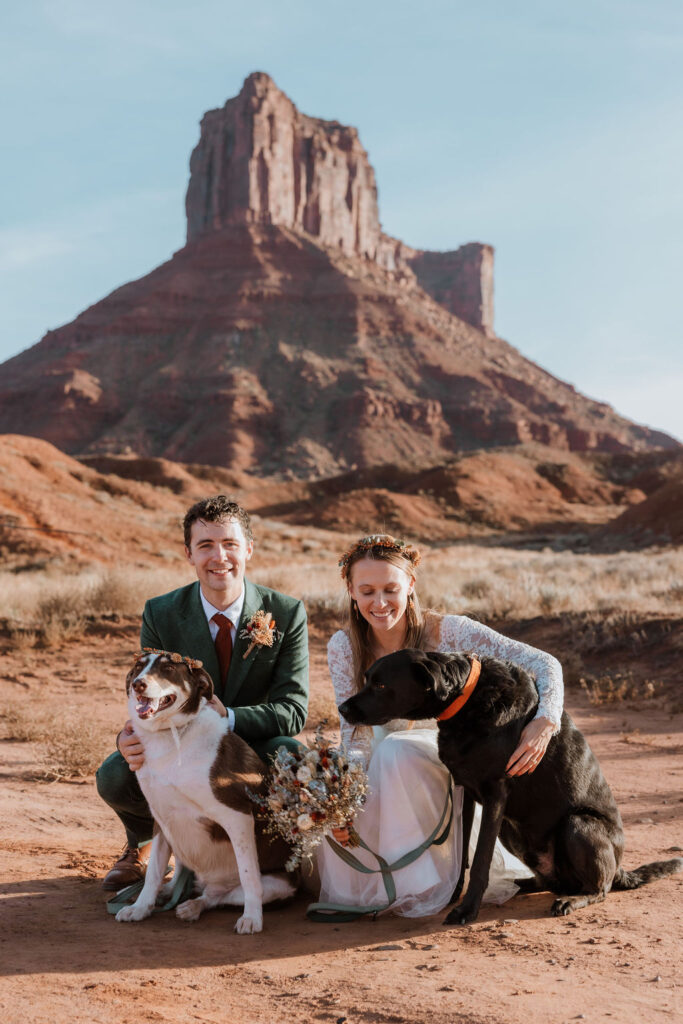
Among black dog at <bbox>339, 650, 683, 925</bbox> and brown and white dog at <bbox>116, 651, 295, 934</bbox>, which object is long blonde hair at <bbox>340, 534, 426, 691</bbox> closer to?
black dog at <bbox>339, 650, 683, 925</bbox>

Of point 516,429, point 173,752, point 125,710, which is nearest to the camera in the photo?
point 173,752

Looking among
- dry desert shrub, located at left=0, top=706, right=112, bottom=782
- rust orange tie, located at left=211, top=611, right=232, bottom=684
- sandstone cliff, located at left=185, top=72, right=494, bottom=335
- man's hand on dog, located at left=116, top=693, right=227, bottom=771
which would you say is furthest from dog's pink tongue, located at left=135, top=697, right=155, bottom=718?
sandstone cliff, located at left=185, top=72, right=494, bottom=335

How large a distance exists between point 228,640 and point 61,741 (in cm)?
374

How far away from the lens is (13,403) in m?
92.2

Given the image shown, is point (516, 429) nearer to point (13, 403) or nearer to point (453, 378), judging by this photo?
point (453, 378)

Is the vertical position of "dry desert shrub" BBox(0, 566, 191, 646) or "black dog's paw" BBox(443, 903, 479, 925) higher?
"dry desert shrub" BBox(0, 566, 191, 646)

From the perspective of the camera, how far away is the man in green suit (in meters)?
4.58

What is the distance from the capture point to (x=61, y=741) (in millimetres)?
7824

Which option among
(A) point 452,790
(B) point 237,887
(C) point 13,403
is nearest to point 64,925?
(B) point 237,887

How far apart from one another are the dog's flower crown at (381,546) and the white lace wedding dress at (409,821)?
571mm

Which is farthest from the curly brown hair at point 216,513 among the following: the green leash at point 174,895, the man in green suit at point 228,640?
the green leash at point 174,895

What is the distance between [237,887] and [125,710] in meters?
5.52

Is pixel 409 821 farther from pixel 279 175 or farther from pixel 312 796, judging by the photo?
pixel 279 175

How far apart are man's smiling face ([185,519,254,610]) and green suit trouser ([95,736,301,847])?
0.76m
